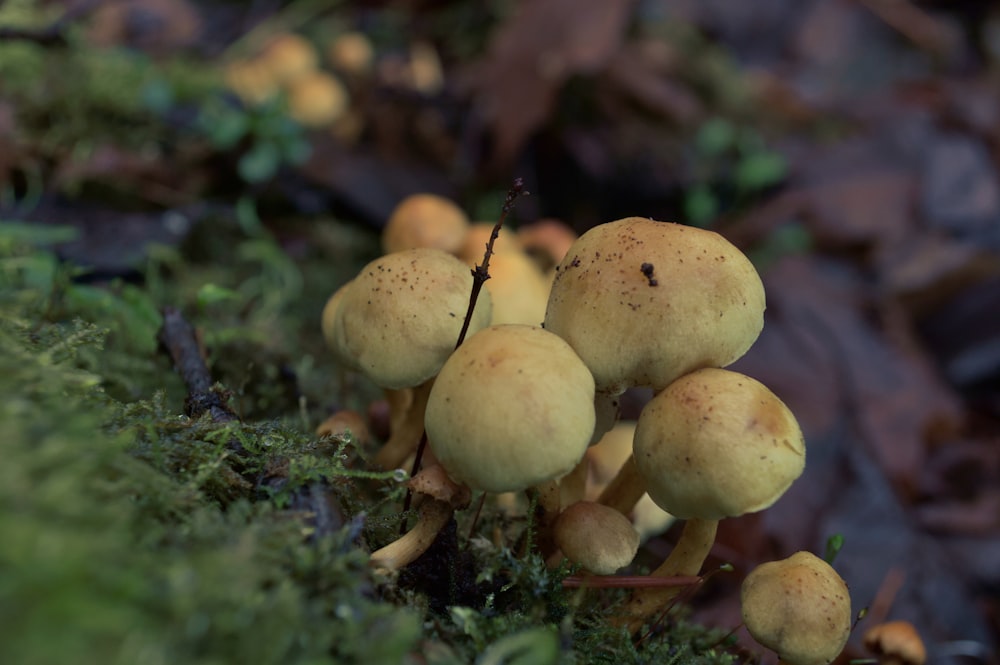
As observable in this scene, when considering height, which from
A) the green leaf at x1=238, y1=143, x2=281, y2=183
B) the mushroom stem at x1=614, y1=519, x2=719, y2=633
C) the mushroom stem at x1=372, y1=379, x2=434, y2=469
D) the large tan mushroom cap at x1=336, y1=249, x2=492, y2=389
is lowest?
the mushroom stem at x1=614, y1=519, x2=719, y2=633

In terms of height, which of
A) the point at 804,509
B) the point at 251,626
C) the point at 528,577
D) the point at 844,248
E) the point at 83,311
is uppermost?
the point at 251,626

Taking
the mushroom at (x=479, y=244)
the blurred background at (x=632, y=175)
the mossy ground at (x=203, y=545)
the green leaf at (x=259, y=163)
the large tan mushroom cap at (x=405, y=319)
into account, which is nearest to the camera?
the mossy ground at (x=203, y=545)

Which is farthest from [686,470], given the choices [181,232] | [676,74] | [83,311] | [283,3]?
[283,3]

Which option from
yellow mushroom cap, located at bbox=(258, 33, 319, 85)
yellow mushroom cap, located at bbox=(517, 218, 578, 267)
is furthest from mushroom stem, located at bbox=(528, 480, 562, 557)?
yellow mushroom cap, located at bbox=(258, 33, 319, 85)

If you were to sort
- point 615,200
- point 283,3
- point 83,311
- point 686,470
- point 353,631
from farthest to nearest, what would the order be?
1. point 283,3
2. point 615,200
3. point 83,311
4. point 686,470
5. point 353,631

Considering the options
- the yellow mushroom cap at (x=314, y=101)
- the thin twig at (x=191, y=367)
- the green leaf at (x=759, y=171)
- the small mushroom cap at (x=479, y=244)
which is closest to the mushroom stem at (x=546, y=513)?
the thin twig at (x=191, y=367)

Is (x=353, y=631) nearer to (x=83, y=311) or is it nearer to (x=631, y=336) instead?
(x=631, y=336)

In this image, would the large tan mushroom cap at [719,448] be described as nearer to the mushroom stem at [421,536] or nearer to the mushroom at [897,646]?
the mushroom stem at [421,536]

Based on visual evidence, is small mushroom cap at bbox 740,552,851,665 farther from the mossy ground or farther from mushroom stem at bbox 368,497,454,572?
mushroom stem at bbox 368,497,454,572
